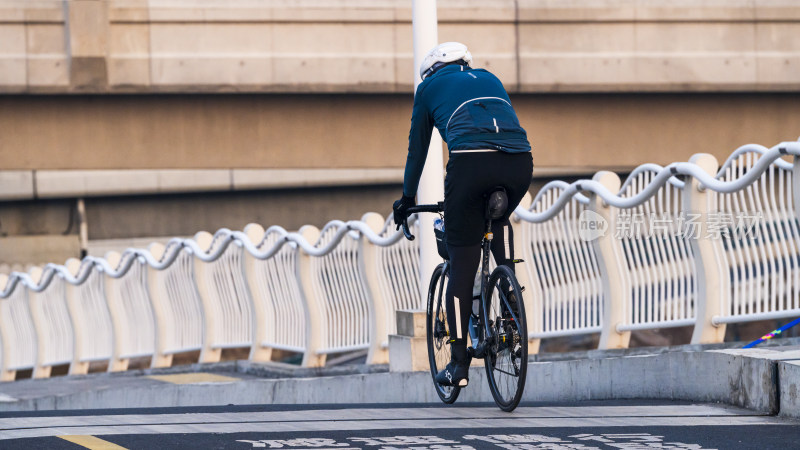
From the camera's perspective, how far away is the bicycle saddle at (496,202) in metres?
6.37

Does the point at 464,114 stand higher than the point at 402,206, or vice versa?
the point at 464,114

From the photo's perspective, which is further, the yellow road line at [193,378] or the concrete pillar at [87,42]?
the concrete pillar at [87,42]

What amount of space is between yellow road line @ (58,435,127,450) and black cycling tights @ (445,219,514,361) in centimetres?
183

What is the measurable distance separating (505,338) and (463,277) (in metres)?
0.46

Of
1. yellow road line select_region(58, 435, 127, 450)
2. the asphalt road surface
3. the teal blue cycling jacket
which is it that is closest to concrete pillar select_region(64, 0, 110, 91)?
the asphalt road surface

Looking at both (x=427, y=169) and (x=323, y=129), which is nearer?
(x=427, y=169)

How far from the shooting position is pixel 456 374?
6.73m

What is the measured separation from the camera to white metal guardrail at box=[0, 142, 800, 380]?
9.58m

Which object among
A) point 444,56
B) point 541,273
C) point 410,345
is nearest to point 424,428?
point 444,56

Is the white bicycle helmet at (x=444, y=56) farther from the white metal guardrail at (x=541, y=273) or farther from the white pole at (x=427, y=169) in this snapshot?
the white pole at (x=427, y=169)

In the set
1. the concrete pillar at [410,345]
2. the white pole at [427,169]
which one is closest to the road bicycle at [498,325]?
the concrete pillar at [410,345]

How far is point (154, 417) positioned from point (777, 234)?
465 centimetres

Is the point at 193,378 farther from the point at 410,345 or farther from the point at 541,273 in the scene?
the point at 410,345

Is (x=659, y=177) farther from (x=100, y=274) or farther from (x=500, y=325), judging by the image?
(x=100, y=274)
